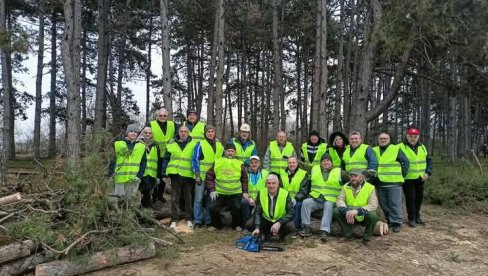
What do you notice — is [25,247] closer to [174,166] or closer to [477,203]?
[174,166]

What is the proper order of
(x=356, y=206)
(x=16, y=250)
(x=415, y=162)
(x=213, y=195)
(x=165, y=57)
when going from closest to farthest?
(x=16, y=250)
(x=356, y=206)
(x=213, y=195)
(x=415, y=162)
(x=165, y=57)

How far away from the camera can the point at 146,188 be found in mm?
7977

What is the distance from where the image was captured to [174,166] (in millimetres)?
7609

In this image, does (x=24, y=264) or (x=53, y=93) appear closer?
(x=24, y=264)

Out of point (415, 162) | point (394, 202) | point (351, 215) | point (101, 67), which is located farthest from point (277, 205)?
point (101, 67)

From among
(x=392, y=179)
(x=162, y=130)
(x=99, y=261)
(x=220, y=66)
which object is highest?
(x=220, y=66)

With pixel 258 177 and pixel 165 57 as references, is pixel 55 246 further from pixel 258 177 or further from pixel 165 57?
pixel 165 57

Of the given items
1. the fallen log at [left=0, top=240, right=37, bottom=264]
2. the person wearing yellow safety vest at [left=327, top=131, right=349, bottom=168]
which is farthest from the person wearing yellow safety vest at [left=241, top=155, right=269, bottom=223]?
the fallen log at [left=0, top=240, right=37, bottom=264]

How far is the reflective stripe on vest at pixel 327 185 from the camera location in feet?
23.8

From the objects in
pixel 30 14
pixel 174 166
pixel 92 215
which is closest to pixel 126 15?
pixel 30 14

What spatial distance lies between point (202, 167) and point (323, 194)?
88.2 inches

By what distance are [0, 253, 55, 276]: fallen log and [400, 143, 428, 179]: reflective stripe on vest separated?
20.3ft

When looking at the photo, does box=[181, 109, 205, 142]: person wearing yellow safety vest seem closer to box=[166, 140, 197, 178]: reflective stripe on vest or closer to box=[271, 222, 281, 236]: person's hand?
box=[166, 140, 197, 178]: reflective stripe on vest

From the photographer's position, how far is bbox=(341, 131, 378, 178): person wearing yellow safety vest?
25.0 feet
